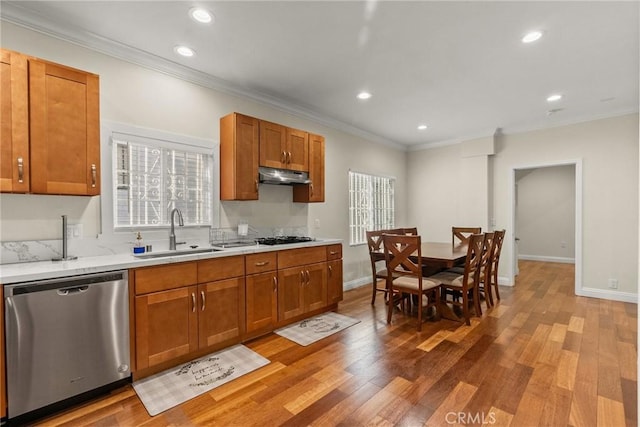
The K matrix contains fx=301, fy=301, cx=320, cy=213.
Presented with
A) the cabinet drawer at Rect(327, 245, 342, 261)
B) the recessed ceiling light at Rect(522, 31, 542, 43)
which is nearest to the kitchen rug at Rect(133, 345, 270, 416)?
the cabinet drawer at Rect(327, 245, 342, 261)

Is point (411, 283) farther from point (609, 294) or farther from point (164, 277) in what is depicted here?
point (609, 294)

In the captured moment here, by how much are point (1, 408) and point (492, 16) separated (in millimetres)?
3942

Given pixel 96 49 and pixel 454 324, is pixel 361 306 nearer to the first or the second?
pixel 454 324

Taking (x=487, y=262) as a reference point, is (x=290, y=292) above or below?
below

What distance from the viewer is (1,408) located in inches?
65.9

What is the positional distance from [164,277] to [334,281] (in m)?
2.01

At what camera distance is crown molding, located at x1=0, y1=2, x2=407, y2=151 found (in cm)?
212

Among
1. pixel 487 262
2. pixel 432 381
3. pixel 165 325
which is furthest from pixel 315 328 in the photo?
pixel 487 262

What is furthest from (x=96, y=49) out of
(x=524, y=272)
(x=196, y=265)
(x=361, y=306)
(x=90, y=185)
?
(x=524, y=272)

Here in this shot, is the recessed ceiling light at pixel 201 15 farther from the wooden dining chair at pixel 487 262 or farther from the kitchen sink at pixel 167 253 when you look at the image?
the wooden dining chair at pixel 487 262

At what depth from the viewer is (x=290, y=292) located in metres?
3.21

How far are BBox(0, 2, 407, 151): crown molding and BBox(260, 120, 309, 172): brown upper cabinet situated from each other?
483 mm

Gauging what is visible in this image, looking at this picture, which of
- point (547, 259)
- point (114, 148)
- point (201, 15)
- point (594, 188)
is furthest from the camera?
point (547, 259)

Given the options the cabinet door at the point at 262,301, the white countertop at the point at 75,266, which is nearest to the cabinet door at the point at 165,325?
the white countertop at the point at 75,266
